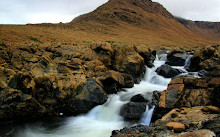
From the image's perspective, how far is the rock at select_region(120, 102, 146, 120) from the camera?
22.4 ft

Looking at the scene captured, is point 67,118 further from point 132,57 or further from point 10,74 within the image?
point 132,57

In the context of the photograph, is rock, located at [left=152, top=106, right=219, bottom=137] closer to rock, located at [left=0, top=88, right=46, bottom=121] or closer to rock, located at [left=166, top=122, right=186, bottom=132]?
rock, located at [left=166, top=122, right=186, bottom=132]

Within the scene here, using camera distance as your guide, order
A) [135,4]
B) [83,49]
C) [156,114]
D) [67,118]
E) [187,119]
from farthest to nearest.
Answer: [135,4], [83,49], [67,118], [156,114], [187,119]

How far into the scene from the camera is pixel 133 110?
7.04 metres

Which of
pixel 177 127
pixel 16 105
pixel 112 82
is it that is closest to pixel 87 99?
pixel 112 82

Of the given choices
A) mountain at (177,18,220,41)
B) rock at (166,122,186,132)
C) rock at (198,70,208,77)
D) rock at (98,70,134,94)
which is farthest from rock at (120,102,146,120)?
mountain at (177,18,220,41)

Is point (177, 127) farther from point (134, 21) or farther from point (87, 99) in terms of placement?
point (134, 21)

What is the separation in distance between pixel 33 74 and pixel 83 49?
3994 millimetres

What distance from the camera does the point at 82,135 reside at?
6277 mm

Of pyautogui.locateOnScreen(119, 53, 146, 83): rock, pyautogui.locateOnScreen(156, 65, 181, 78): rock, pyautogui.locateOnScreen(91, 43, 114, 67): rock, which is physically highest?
pyautogui.locateOnScreen(91, 43, 114, 67): rock

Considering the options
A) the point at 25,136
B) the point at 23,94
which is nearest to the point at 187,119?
the point at 25,136

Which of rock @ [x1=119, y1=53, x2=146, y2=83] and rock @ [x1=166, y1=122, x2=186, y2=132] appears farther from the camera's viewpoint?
rock @ [x1=119, y1=53, x2=146, y2=83]

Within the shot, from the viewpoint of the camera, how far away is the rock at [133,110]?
22.4ft

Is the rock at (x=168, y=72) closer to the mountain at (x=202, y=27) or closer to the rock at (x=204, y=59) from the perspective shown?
the rock at (x=204, y=59)
